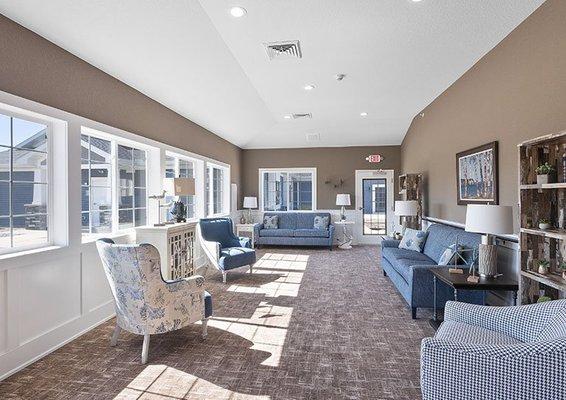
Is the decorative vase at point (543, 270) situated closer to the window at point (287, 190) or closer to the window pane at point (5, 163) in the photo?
the window pane at point (5, 163)

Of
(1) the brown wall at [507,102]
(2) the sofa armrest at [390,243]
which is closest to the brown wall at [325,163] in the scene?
(1) the brown wall at [507,102]

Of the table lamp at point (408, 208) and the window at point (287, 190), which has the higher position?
the window at point (287, 190)

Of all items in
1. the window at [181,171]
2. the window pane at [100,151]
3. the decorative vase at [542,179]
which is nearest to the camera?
the decorative vase at [542,179]

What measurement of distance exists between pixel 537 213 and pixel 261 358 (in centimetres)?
254

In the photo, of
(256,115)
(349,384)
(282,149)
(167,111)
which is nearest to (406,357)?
(349,384)

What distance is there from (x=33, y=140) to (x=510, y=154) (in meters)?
4.66

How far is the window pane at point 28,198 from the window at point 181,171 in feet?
6.97

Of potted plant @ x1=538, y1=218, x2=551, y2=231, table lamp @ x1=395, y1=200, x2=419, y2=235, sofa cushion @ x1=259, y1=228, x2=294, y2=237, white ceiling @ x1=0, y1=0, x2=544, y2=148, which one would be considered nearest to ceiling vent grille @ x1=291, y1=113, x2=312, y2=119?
white ceiling @ x1=0, y1=0, x2=544, y2=148

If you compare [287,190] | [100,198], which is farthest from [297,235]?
[100,198]

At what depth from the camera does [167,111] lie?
519 cm

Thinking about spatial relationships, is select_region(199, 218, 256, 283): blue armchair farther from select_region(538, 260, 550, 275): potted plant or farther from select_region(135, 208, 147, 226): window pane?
select_region(538, 260, 550, 275): potted plant

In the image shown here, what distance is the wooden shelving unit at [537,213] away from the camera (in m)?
2.59

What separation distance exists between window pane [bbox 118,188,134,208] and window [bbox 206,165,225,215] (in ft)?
8.60

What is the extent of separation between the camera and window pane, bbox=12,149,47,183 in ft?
9.27
